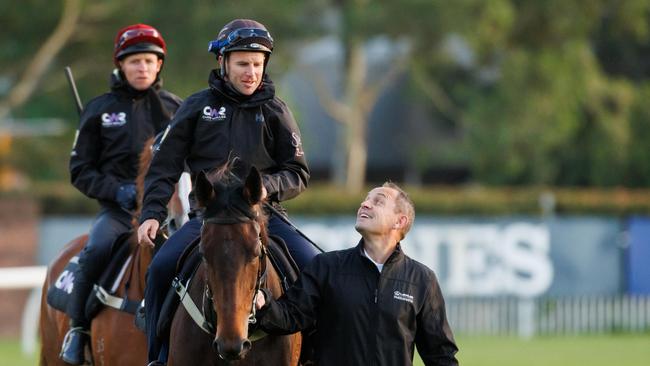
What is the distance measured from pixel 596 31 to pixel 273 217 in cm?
2827

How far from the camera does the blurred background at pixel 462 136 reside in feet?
71.1

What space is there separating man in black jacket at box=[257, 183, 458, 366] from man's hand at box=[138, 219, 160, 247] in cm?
95

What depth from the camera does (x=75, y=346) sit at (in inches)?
340

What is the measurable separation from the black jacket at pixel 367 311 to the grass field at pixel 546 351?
913 cm

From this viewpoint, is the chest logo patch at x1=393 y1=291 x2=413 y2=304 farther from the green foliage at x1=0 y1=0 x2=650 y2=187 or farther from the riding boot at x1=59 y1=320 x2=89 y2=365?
the green foliage at x1=0 y1=0 x2=650 y2=187

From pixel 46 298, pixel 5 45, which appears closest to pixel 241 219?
pixel 46 298

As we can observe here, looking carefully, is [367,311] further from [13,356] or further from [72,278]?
[13,356]

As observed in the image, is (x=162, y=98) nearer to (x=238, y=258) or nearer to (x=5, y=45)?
(x=238, y=258)

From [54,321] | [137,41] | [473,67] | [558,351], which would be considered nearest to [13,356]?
[558,351]

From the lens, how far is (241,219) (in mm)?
6051

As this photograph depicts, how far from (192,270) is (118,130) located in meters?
2.62

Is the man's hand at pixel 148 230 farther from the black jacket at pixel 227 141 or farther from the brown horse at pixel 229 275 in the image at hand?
the brown horse at pixel 229 275

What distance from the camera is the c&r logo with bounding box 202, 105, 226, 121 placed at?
7014 millimetres

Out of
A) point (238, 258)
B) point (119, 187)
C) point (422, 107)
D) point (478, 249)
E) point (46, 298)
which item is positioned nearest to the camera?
point (238, 258)
